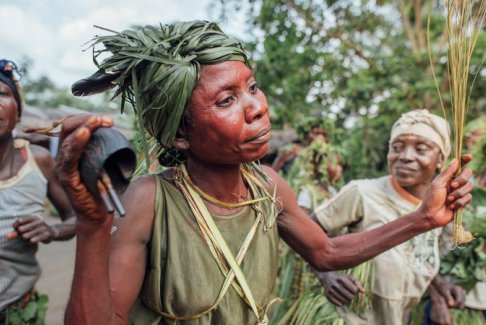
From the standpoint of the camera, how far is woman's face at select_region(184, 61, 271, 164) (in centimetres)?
146

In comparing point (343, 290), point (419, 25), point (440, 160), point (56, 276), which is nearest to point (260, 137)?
point (343, 290)

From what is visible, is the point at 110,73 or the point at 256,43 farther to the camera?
the point at 256,43

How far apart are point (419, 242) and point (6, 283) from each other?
2.30m

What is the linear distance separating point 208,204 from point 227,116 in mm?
360

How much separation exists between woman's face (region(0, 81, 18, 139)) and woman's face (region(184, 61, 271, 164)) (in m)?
1.39

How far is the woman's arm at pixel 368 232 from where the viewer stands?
174cm

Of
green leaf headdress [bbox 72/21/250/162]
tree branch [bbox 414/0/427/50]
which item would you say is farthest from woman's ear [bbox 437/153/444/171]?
tree branch [bbox 414/0/427/50]

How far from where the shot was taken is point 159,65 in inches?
57.1

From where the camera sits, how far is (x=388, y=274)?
7.96ft

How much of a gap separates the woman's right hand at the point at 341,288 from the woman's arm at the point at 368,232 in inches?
17.3

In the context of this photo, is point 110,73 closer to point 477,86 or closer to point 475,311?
point 475,311

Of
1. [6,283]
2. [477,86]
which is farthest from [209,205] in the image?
[477,86]

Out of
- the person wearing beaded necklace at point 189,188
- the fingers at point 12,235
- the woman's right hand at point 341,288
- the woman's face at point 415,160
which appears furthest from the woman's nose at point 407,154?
the fingers at point 12,235

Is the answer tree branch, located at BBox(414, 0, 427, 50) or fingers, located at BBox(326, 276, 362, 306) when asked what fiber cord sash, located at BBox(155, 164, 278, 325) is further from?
tree branch, located at BBox(414, 0, 427, 50)
